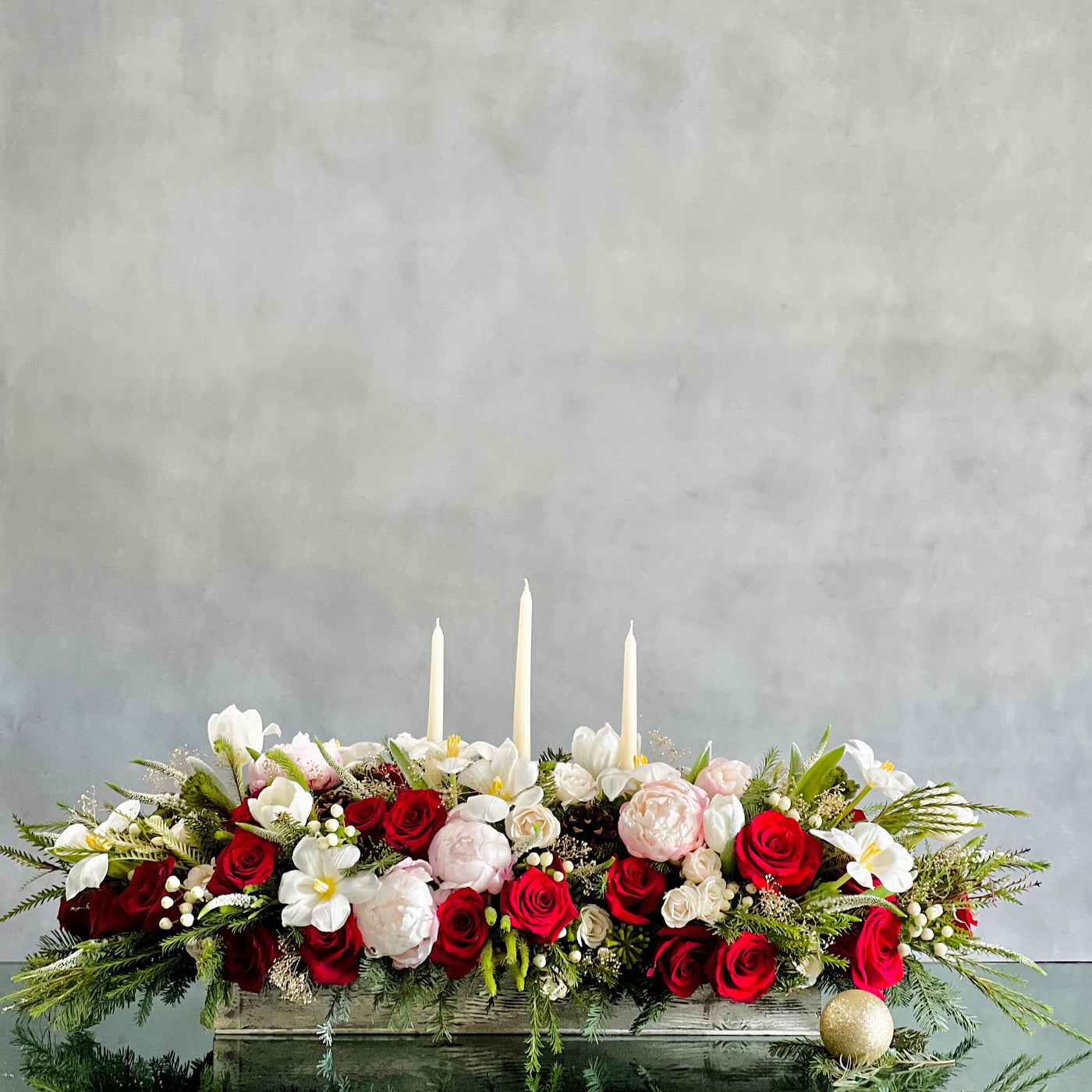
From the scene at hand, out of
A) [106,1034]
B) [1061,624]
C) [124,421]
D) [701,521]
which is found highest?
[124,421]

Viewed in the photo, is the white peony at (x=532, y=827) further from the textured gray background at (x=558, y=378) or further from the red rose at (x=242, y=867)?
the textured gray background at (x=558, y=378)

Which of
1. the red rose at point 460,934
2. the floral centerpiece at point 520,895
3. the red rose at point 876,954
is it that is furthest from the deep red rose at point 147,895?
the red rose at point 876,954

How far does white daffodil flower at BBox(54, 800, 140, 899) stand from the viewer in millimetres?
823

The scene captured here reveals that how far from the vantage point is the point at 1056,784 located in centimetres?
228

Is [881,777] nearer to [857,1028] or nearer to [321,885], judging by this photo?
[857,1028]

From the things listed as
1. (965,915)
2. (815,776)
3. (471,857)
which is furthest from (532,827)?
(965,915)

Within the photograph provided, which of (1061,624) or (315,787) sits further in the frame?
(1061,624)

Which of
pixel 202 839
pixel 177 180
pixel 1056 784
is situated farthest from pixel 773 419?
pixel 202 839

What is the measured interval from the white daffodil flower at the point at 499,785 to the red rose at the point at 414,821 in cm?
2

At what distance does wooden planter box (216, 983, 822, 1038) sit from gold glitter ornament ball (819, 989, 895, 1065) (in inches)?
2.3

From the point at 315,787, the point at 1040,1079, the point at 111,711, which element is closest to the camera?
the point at 1040,1079

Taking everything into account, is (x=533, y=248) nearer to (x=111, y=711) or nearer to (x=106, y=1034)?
(x=111, y=711)

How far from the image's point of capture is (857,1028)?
2.64ft

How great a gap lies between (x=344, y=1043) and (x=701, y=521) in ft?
5.10
